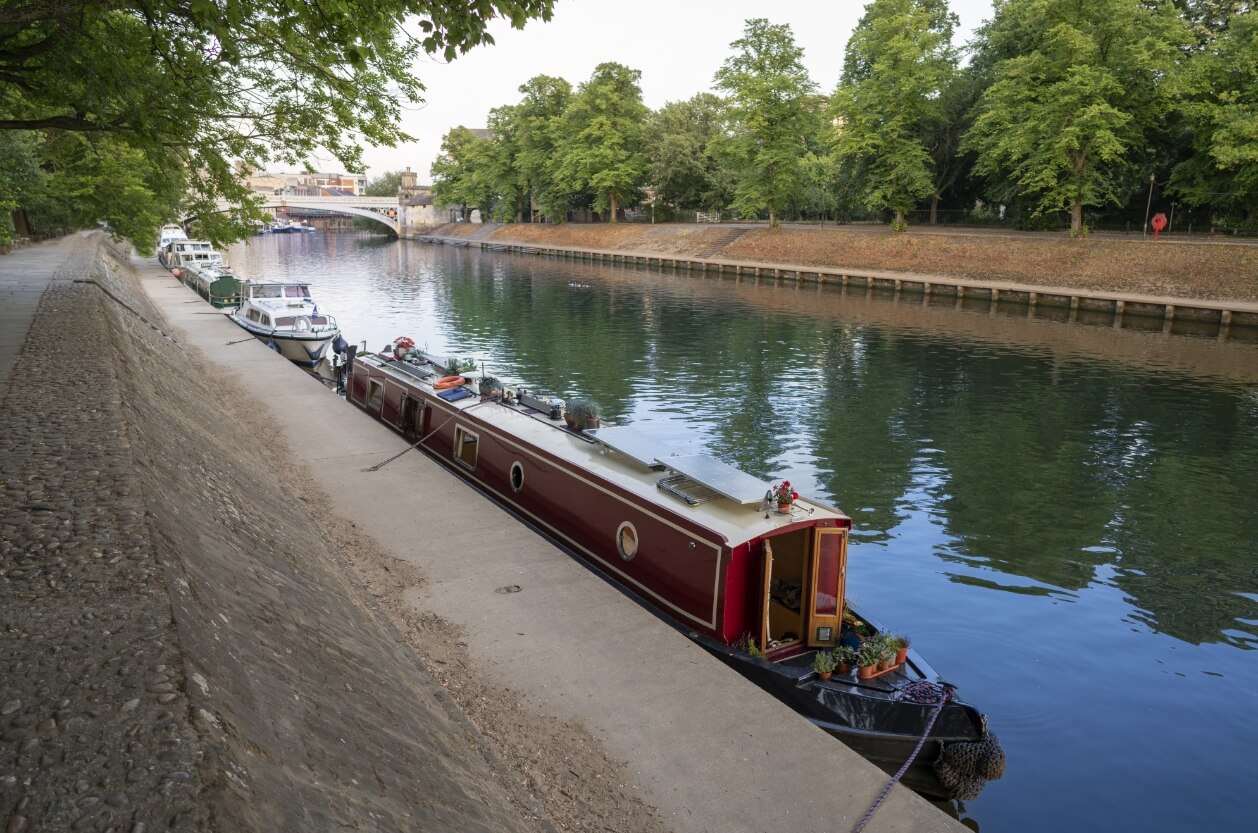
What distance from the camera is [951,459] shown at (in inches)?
805

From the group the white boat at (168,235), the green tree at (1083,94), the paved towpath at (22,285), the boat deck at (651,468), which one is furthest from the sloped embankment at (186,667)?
the white boat at (168,235)

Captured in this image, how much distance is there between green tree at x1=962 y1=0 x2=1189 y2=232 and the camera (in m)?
45.8

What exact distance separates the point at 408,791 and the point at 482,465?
10.4 meters

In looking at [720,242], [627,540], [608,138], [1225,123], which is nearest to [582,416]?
[627,540]

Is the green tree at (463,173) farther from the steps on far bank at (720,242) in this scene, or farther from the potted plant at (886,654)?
the potted plant at (886,654)

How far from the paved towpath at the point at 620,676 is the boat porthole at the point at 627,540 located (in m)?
0.60

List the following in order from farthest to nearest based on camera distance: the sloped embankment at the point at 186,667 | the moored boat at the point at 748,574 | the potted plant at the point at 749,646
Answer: the potted plant at the point at 749,646 → the moored boat at the point at 748,574 → the sloped embankment at the point at 186,667

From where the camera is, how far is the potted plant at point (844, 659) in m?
9.44

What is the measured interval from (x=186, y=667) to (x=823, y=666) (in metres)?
6.67

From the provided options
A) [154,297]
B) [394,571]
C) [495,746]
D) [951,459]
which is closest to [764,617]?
[495,746]

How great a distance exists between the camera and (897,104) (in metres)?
57.8

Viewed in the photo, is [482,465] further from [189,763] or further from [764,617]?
[189,763]

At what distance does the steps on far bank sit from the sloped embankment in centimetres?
6539

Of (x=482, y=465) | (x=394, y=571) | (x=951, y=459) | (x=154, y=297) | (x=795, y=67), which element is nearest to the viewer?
(x=394, y=571)
